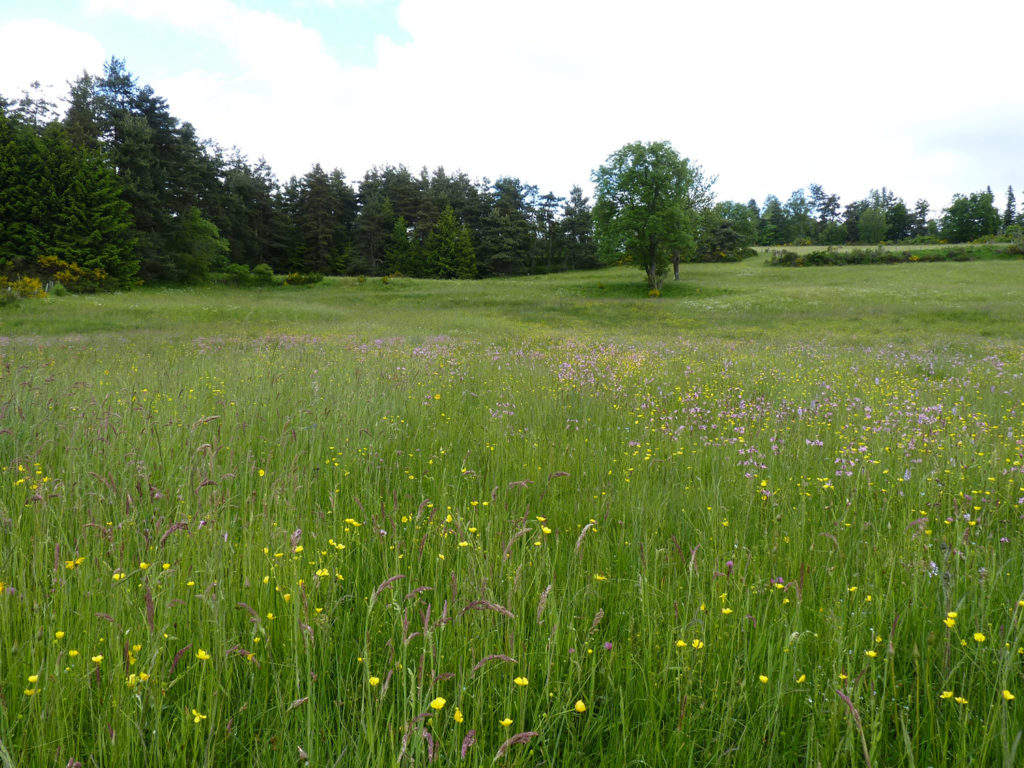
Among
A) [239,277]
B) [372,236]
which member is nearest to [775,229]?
[372,236]

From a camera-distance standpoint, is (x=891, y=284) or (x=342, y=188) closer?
(x=891, y=284)

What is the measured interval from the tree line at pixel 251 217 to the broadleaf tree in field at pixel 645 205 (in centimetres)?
79

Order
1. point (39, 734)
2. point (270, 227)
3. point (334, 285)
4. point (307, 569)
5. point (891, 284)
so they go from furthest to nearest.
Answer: point (270, 227), point (334, 285), point (891, 284), point (307, 569), point (39, 734)

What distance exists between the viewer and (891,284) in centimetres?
4112

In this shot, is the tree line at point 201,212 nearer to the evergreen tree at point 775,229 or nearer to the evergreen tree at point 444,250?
the evergreen tree at point 444,250

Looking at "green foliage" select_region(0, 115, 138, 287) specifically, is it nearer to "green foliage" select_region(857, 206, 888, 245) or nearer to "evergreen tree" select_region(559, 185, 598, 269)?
"evergreen tree" select_region(559, 185, 598, 269)

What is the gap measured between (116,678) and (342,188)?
80.1 meters

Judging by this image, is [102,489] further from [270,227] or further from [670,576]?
[270,227]

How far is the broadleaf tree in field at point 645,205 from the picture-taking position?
4356 centimetres

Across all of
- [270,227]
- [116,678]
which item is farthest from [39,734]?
[270,227]

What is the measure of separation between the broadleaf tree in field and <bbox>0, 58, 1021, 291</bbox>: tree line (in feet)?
2.58

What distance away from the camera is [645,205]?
146 ft

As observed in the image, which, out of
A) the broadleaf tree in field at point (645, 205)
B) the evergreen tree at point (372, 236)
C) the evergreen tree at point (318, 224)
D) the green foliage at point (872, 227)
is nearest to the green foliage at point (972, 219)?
the green foliage at point (872, 227)

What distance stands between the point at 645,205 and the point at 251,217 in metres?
52.2
